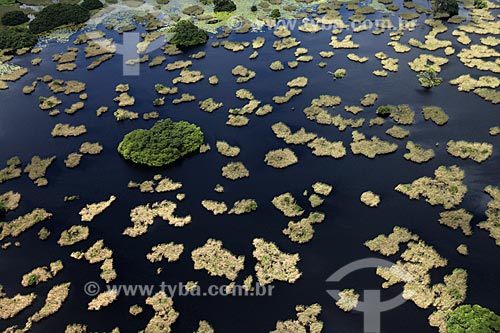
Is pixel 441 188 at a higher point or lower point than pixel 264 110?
lower

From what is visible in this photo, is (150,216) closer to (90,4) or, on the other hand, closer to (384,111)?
(384,111)

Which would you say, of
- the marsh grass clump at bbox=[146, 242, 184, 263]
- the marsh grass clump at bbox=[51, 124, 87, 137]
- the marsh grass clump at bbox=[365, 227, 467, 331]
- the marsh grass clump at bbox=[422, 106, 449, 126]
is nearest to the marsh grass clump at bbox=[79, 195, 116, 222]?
the marsh grass clump at bbox=[146, 242, 184, 263]

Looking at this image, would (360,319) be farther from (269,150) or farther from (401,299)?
(269,150)

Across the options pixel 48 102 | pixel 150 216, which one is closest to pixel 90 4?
pixel 48 102

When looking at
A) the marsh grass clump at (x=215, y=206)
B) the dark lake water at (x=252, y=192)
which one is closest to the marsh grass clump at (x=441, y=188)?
the dark lake water at (x=252, y=192)

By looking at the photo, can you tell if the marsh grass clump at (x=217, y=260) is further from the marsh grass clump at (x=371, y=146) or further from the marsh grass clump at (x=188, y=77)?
the marsh grass clump at (x=188, y=77)

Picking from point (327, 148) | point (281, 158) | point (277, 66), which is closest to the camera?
point (281, 158)

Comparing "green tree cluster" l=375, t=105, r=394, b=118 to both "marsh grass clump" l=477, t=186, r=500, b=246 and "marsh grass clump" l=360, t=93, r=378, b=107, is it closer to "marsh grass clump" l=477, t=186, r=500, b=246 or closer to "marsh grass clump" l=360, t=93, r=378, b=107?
"marsh grass clump" l=360, t=93, r=378, b=107
